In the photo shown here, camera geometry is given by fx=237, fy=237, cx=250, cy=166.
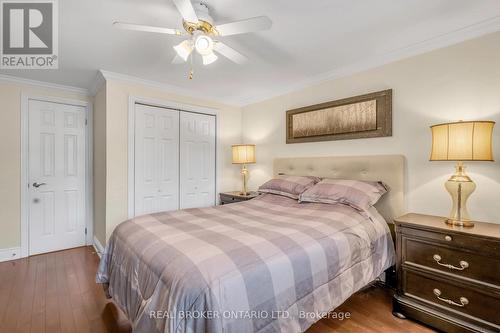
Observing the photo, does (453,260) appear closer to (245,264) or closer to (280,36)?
(245,264)

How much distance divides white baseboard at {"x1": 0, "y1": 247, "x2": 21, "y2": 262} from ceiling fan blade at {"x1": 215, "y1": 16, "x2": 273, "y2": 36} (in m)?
3.73

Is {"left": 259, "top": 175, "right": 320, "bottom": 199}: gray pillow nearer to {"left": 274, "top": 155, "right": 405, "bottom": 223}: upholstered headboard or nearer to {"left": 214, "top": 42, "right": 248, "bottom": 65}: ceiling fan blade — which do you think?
{"left": 274, "top": 155, "right": 405, "bottom": 223}: upholstered headboard

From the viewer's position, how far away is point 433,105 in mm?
2158

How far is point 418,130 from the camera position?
2.24 metres

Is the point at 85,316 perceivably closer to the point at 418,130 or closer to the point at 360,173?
the point at 360,173

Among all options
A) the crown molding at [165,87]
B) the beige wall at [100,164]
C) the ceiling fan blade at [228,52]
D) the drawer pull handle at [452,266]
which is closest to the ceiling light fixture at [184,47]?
the ceiling fan blade at [228,52]

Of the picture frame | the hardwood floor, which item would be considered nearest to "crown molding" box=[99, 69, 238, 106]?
the picture frame

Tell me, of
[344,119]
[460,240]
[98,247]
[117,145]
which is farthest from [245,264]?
[98,247]

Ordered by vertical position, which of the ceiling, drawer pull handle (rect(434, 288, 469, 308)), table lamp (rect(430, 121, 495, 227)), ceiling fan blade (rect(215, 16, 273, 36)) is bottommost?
drawer pull handle (rect(434, 288, 469, 308))

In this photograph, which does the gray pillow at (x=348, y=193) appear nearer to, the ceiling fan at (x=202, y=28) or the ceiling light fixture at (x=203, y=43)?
the ceiling fan at (x=202, y=28)

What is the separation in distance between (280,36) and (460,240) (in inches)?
81.7

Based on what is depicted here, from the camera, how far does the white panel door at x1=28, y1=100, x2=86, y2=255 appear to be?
3178 millimetres

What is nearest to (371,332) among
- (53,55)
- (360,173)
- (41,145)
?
(360,173)

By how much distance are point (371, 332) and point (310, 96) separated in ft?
8.45
